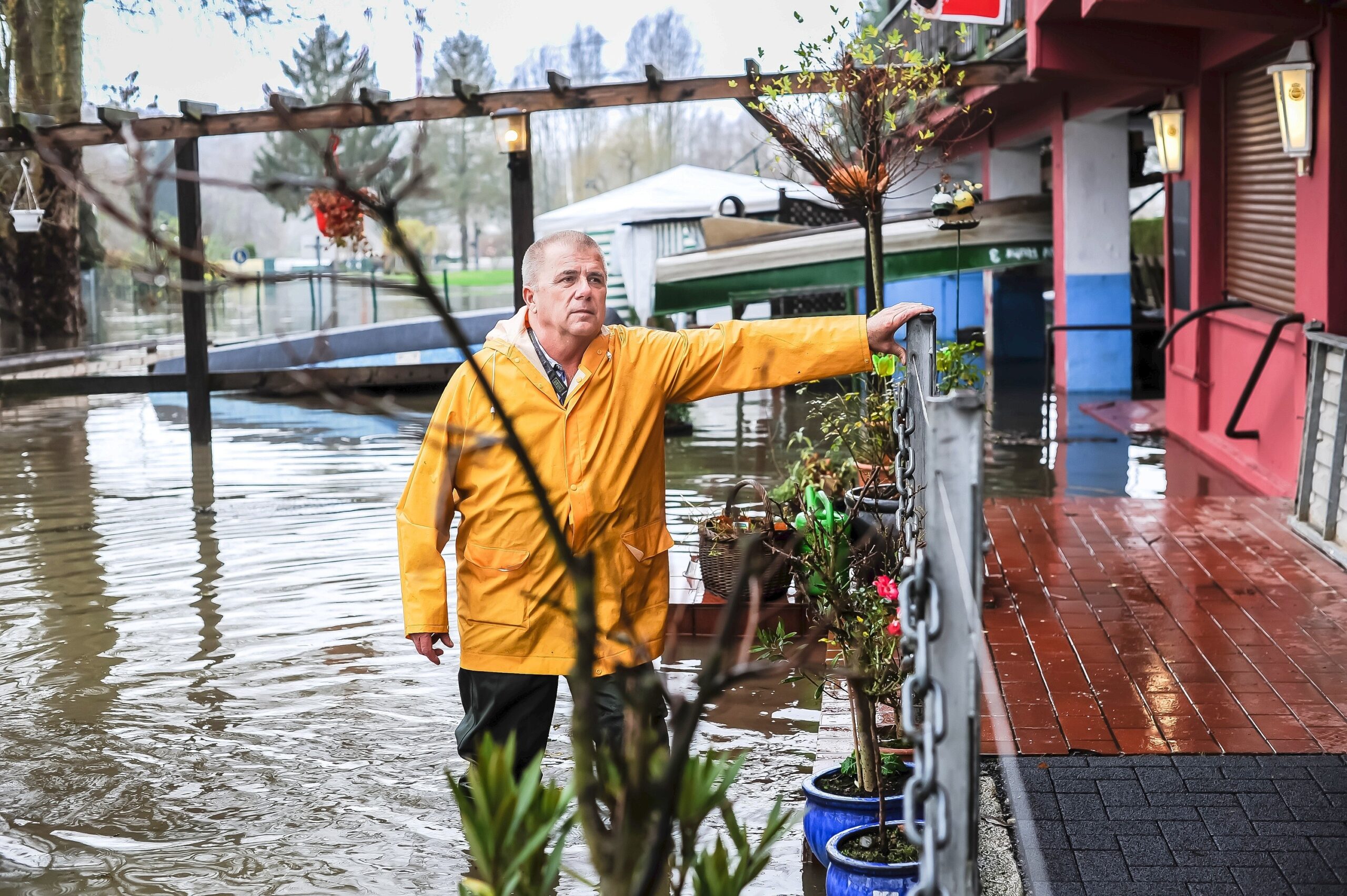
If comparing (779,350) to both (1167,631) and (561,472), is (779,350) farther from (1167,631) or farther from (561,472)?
(1167,631)

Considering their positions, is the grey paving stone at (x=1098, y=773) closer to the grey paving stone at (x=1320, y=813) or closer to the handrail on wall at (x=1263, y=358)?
the grey paving stone at (x=1320, y=813)

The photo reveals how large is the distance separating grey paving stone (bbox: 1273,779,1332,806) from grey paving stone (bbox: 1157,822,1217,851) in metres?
0.35

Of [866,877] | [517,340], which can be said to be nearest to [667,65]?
[517,340]

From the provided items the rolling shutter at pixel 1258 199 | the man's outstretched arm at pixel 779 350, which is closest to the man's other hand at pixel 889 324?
the man's outstretched arm at pixel 779 350

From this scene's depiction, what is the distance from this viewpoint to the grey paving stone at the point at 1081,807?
3.99 m

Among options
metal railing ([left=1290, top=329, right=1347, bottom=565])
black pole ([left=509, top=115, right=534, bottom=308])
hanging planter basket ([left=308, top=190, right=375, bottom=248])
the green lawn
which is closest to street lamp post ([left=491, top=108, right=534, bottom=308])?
black pole ([left=509, top=115, right=534, bottom=308])

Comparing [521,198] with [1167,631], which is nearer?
[1167,631]

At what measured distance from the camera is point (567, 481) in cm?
363

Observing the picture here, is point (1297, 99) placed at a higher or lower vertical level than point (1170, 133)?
lower

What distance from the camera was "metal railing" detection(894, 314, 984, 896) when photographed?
1722mm

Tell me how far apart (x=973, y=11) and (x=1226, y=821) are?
8568 millimetres

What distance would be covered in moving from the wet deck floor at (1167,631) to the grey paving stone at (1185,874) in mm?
830

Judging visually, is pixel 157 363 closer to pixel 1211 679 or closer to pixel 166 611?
pixel 166 611

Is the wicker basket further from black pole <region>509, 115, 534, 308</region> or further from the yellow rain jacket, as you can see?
black pole <region>509, 115, 534, 308</region>
